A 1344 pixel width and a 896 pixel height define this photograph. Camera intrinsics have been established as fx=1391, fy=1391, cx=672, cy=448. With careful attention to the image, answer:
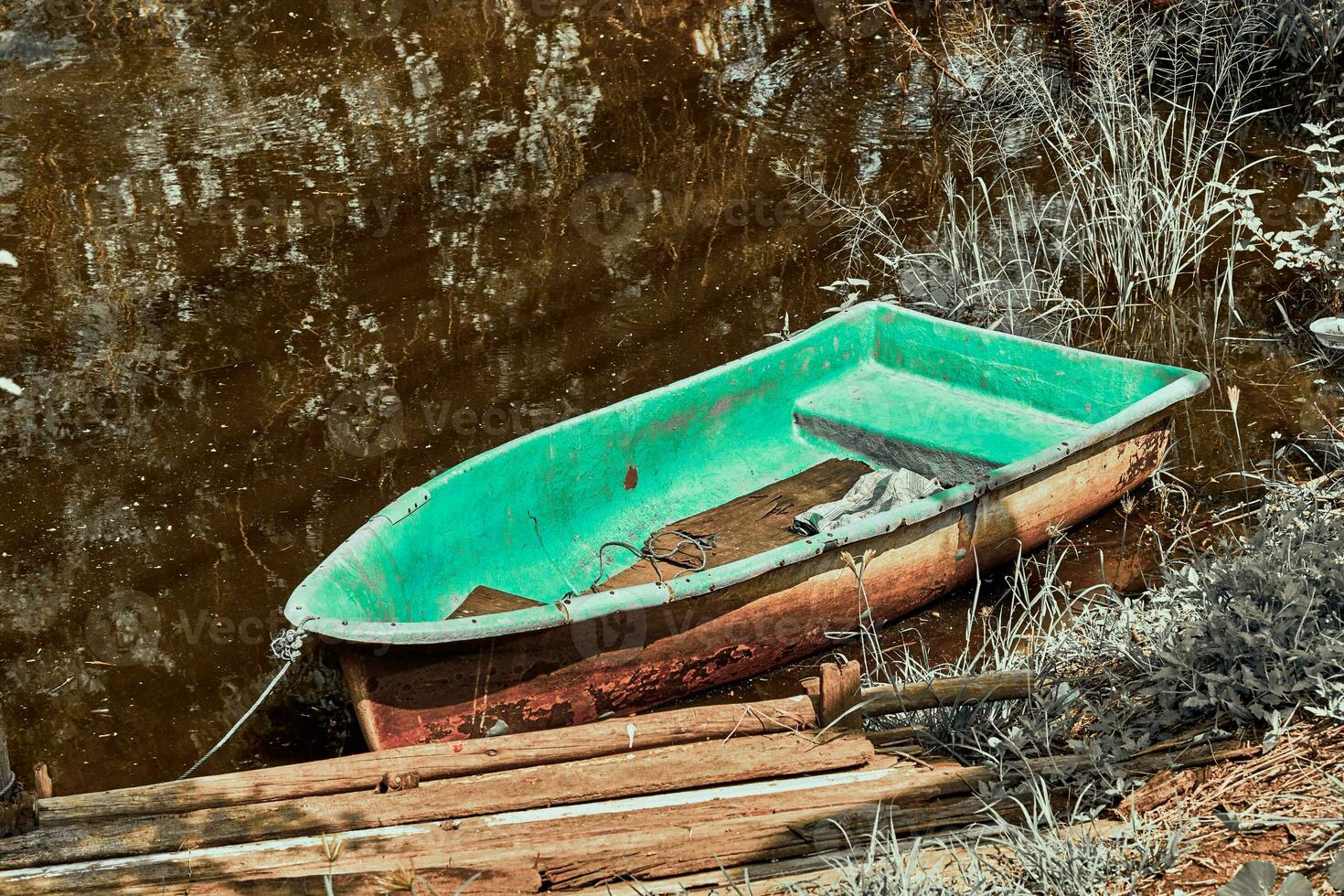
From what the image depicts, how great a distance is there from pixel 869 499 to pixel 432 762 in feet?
7.91

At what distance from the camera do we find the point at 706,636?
442 cm

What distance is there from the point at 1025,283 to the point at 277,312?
387 cm

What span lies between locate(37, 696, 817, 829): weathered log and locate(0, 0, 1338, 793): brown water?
49.8 inches

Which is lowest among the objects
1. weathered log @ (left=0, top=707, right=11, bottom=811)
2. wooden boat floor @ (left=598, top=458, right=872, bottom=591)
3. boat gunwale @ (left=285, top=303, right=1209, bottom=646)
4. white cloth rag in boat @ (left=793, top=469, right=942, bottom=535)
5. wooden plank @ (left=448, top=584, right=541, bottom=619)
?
wooden boat floor @ (left=598, top=458, right=872, bottom=591)

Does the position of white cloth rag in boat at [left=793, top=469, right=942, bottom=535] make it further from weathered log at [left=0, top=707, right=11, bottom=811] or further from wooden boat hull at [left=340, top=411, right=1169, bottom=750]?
weathered log at [left=0, top=707, right=11, bottom=811]

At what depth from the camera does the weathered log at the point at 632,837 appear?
2.84 m

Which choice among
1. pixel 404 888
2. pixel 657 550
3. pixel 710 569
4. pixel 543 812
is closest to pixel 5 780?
pixel 404 888

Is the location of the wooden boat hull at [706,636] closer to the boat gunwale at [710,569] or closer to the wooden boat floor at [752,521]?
the boat gunwale at [710,569]

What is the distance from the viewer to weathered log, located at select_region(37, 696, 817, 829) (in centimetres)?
317

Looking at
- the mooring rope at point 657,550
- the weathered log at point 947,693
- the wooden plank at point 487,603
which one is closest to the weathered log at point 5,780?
the wooden plank at point 487,603

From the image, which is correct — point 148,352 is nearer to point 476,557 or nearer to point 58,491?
point 58,491

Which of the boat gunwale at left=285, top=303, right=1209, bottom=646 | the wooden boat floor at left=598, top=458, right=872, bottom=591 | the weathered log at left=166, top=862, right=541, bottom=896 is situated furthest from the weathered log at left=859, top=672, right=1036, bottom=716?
the wooden boat floor at left=598, top=458, right=872, bottom=591

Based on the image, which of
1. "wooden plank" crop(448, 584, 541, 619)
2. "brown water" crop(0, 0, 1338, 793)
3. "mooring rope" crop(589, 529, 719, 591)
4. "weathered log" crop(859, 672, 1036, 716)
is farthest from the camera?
"brown water" crop(0, 0, 1338, 793)

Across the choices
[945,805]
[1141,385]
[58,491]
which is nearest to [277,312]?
[58,491]
